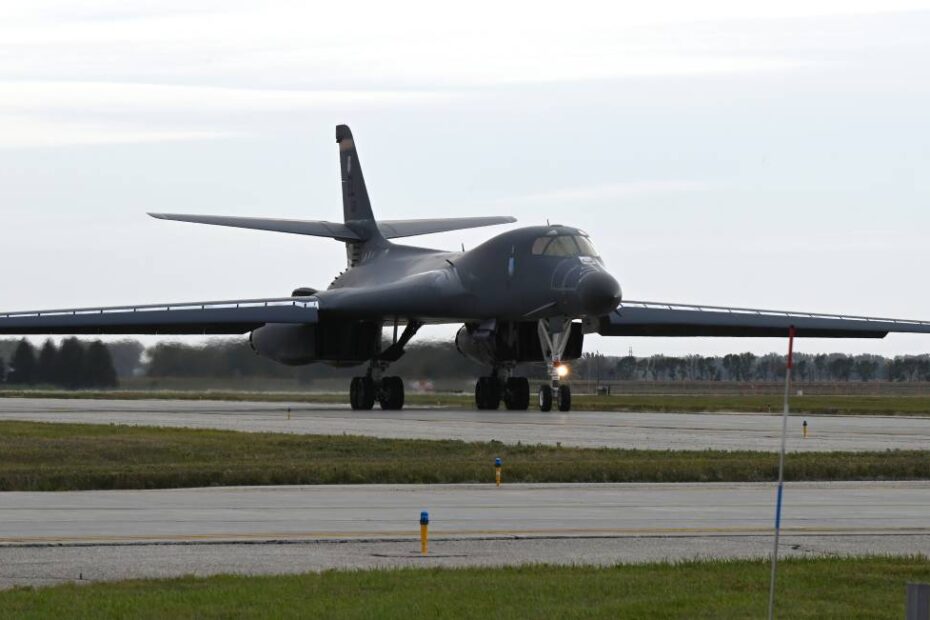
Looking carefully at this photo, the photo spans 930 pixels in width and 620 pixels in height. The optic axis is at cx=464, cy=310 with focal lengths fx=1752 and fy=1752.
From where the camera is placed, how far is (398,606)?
10703 millimetres

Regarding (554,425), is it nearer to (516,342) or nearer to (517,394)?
(516,342)

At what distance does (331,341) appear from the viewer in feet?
163

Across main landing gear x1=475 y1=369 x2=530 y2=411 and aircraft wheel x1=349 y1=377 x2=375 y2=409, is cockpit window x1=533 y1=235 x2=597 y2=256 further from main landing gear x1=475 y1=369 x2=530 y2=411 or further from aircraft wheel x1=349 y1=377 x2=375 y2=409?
aircraft wheel x1=349 y1=377 x2=375 y2=409

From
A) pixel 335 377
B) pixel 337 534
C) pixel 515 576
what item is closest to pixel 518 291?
pixel 335 377

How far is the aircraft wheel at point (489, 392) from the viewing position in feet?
157

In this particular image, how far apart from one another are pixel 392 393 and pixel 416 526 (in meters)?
32.7

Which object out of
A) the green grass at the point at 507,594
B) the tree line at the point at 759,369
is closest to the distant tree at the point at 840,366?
the tree line at the point at 759,369

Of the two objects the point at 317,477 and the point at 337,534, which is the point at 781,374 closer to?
the point at 317,477

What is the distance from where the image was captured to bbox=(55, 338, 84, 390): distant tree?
61969 millimetres

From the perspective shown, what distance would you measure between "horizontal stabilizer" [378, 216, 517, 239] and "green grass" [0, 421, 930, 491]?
28.2 meters

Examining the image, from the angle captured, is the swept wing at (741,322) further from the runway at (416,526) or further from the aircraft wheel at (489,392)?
the runway at (416,526)

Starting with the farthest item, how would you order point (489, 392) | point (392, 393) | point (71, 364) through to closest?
point (71, 364) < point (392, 393) < point (489, 392)

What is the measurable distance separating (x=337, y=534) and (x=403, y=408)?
35072 millimetres

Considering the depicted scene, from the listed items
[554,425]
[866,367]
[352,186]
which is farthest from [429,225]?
[866,367]
